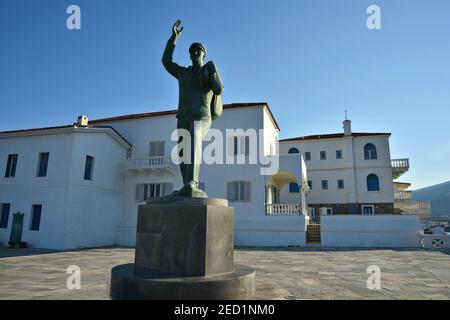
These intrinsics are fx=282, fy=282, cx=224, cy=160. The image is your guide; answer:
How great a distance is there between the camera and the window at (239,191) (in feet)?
63.8

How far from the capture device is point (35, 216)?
17.8m

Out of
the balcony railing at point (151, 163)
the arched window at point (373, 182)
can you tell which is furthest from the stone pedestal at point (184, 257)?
the arched window at point (373, 182)

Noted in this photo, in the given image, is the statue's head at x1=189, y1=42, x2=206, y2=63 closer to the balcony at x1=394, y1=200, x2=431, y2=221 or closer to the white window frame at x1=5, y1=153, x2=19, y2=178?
the white window frame at x1=5, y1=153, x2=19, y2=178

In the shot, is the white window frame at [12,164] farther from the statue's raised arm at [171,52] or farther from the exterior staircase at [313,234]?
the exterior staircase at [313,234]

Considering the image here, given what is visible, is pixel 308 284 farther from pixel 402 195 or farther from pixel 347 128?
pixel 402 195

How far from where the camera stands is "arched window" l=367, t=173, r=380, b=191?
28645 mm

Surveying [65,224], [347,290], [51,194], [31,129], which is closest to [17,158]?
[31,129]

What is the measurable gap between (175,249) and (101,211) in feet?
56.9

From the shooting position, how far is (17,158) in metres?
19.2

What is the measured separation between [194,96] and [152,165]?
51.3 ft

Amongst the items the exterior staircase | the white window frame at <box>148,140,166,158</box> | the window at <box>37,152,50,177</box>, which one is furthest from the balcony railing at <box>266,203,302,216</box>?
the window at <box>37,152,50,177</box>

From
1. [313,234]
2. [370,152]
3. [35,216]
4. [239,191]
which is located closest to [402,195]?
[370,152]

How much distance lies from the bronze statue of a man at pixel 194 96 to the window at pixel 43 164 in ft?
54.2

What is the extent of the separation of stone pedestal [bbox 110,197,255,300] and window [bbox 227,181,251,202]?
14789 millimetres
